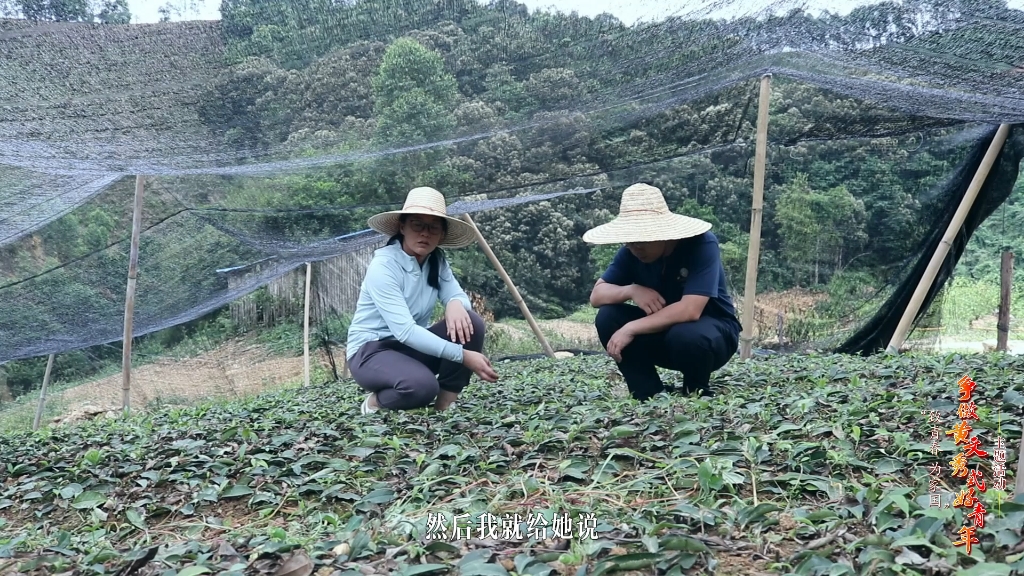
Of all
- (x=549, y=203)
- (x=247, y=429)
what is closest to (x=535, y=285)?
(x=549, y=203)

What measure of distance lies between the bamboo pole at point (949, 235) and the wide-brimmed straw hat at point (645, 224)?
9.43 ft

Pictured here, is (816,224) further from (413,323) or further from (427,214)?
(413,323)

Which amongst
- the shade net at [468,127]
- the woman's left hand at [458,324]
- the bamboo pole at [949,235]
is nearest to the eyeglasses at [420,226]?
the woman's left hand at [458,324]

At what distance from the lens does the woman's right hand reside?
2748mm

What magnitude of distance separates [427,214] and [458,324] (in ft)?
1.34

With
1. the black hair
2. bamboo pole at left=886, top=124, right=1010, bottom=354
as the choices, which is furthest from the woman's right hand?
bamboo pole at left=886, top=124, right=1010, bottom=354

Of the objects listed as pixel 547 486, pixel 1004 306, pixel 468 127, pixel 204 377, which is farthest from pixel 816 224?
pixel 204 377

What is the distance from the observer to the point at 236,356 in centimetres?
1042

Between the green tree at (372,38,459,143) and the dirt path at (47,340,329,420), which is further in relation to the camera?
the dirt path at (47,340,329,420)

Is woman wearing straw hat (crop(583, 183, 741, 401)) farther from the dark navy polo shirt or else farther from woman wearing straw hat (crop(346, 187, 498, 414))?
woman wearing straw hat (crop(346, 187, 498, 414))

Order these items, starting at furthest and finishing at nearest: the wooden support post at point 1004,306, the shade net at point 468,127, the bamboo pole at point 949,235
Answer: the wooden support post at point 1004,306, the bamboo pole at point 949,235, the shade net at point 468,127

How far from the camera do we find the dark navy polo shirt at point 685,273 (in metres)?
2.80

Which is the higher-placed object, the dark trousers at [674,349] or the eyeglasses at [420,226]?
the eyeglasses at [420,226]

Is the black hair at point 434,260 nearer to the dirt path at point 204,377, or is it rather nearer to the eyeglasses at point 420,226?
the eyeglasses at point 420,226
